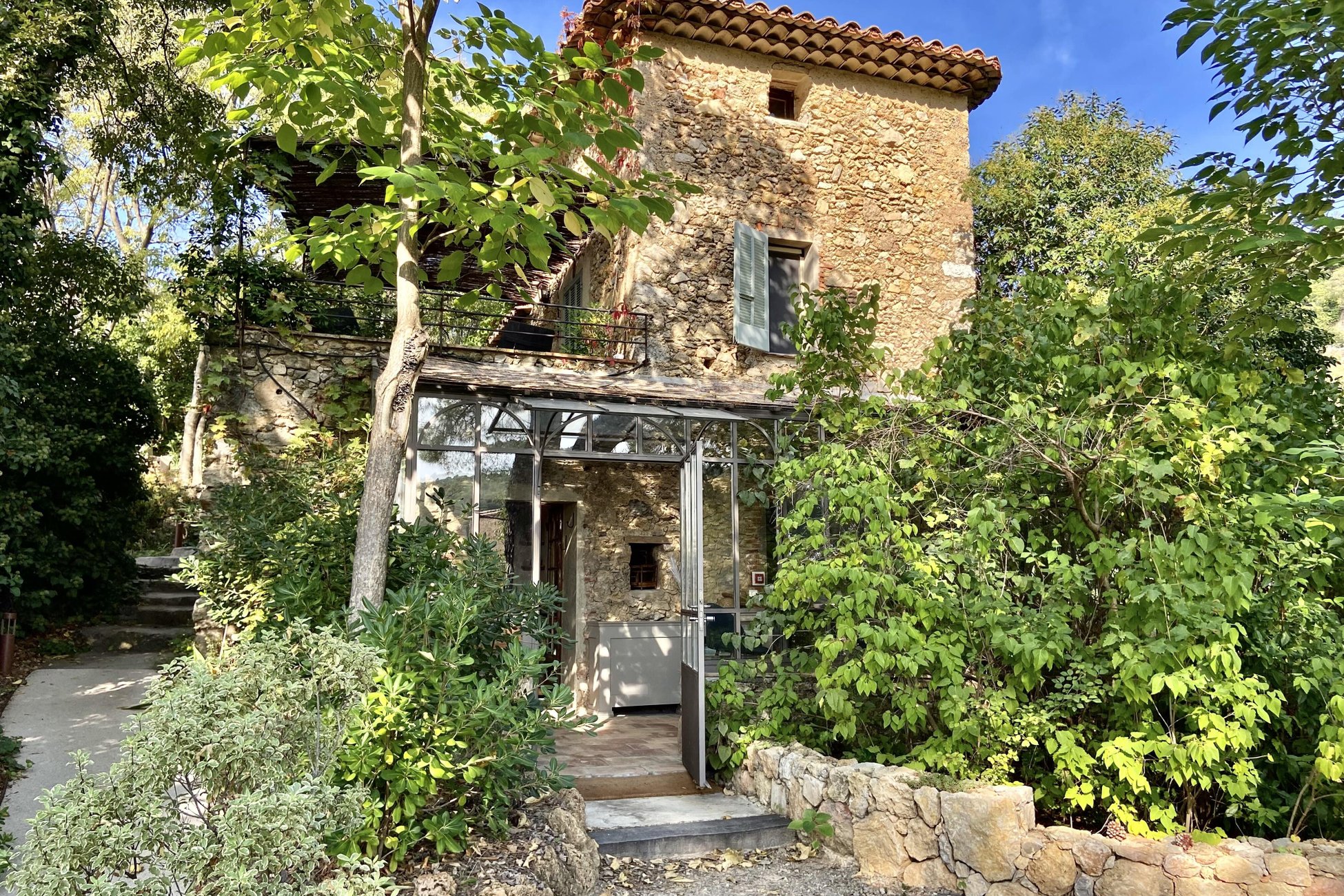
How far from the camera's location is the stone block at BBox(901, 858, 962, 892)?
455 cm

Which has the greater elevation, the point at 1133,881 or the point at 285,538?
the point at 285,538

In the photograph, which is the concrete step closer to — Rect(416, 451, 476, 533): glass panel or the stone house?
the stone house

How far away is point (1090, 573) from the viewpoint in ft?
15.9

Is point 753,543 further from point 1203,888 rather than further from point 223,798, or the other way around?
point 223,798

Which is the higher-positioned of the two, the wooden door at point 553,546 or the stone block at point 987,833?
the wooden door at point 553,546

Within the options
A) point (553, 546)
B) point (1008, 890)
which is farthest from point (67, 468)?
point (1008, 890)

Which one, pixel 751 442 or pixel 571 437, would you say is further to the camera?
pixel 751 442

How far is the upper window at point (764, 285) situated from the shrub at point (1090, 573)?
337 cm

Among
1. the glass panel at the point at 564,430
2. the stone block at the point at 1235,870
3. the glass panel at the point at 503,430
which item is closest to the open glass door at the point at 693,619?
the glass panel at the point at 503,430

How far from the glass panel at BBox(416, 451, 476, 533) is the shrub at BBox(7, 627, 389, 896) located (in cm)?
401

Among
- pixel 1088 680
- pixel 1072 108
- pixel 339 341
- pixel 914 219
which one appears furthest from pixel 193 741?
pixel 1072 108

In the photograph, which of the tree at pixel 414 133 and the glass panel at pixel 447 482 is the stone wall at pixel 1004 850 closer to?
the tree at pixel 414 133

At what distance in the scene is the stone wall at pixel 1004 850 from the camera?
3902 mm

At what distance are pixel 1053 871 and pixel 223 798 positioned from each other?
3.84m
